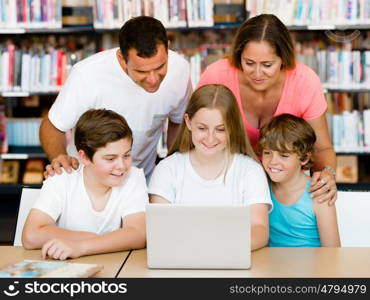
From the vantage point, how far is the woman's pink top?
2.50 metres

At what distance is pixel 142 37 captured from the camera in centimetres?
226

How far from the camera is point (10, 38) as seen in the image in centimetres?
439

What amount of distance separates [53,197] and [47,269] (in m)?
0.48

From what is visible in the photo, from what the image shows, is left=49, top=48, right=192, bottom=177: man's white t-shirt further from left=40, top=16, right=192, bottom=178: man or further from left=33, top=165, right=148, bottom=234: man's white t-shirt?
left=33, top=165, right=148, bottom=234: man's white t-shirt

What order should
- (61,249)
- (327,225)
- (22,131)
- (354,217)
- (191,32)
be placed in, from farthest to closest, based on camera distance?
(22,131)
(191,32)
(354,217)
(327,225)
(61,249)

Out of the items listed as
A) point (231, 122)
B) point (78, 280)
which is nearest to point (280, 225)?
point (231, 122)

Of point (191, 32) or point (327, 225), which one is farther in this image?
point (191, 32)

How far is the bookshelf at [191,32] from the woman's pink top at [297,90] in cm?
158

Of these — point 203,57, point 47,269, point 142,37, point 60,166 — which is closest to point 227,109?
point 142,37

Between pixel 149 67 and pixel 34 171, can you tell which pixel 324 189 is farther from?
pixel 34 171

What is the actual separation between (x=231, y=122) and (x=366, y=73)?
2.08 meters

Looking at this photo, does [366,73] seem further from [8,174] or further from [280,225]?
[8,174]

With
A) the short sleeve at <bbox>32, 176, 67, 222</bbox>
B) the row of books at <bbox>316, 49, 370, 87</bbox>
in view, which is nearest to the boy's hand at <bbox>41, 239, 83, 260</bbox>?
the short sleeve at <bbox>32, 176, 67, 222</bbox>

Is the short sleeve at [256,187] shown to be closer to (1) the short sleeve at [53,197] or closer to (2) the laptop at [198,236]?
(2) the laptop at [198,236]
